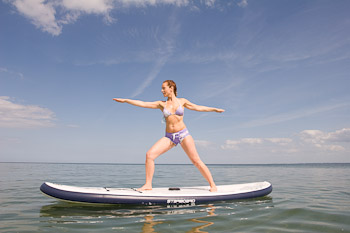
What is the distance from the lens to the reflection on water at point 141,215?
4.20m

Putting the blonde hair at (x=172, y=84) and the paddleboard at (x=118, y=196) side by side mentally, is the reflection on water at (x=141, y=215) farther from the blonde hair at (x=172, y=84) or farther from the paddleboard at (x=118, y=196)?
the blonde hair at (x=172, y=84)

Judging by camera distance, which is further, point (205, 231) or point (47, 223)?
point (47, 223)

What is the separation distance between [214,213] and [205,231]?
1.41 metres

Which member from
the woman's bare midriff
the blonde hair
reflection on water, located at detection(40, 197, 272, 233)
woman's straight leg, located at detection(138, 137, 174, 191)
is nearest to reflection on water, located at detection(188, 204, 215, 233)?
reflection on water, located at detection(40, 197, 272, 233)

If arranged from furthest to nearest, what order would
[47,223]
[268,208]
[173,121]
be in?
[173,121] → [268,208] → [47,223]

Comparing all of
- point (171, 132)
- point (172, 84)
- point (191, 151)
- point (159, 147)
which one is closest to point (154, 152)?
point (159, 147)

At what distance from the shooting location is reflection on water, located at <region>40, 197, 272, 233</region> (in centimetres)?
420

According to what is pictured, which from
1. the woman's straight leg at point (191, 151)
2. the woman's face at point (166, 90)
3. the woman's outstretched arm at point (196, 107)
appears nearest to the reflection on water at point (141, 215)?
the woman's straight leg at point (191, 151)

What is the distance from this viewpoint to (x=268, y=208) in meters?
5.68

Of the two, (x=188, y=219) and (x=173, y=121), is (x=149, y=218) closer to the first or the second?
(x=188, y=219)

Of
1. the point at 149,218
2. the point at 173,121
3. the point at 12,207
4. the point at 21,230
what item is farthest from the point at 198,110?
the point at 12,207

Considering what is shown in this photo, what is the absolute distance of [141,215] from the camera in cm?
500

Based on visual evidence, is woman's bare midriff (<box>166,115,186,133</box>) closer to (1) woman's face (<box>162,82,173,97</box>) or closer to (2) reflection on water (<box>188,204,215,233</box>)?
(1) woman's face (<box>162,82,173,97</box>)

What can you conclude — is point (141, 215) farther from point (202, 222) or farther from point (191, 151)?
point (191, 151)
